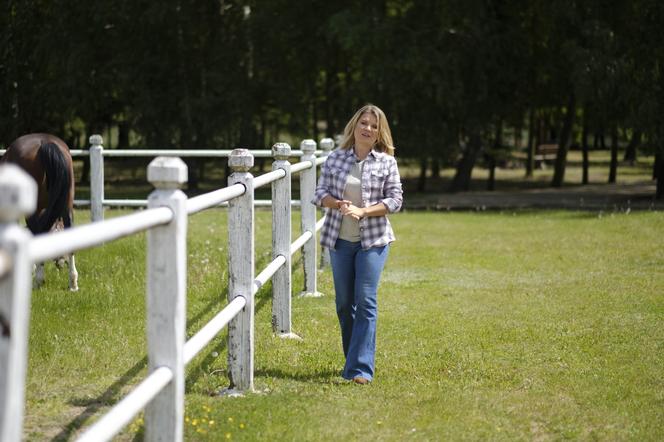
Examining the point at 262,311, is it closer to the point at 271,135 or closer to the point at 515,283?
the point at 515,283

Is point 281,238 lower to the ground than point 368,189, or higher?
lower

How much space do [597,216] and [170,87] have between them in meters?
14.2

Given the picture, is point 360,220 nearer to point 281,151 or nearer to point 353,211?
point 353,211

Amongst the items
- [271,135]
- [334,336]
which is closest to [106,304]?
[334,336]

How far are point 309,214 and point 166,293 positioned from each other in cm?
592

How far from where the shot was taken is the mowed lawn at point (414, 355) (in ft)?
17.3

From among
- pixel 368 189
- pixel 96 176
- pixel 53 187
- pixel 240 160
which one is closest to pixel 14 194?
pixel 240 160

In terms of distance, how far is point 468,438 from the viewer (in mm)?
5039

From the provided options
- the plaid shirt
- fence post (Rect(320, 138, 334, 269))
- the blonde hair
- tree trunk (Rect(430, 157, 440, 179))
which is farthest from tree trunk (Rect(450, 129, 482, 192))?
the plaid shirt

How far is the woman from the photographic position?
612 centimetres

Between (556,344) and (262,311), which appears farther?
(262,311)

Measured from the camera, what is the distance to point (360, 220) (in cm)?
622

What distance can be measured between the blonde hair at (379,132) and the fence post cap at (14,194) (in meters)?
4.25

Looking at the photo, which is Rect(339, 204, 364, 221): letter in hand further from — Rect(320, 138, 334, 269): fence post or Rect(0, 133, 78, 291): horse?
Rect(320, 138, 334, 269): fence post
